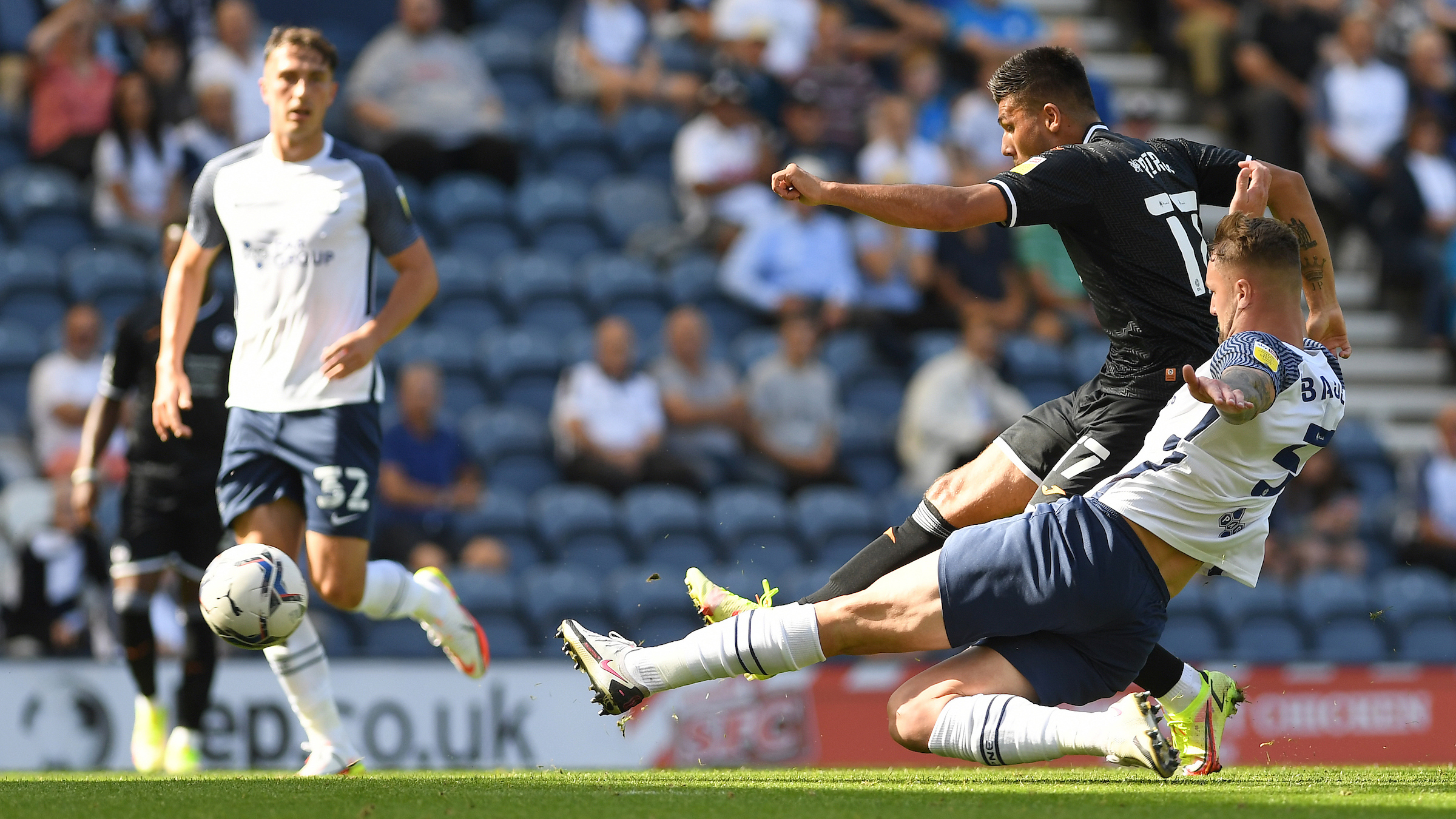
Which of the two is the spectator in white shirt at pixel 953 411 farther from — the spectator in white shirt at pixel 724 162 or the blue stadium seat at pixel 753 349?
the spectator in white shirt at pixel 724 162

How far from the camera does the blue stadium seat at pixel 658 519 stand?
953cm

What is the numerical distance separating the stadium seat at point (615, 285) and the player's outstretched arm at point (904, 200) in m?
6.55

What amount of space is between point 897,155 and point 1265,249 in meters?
7.75

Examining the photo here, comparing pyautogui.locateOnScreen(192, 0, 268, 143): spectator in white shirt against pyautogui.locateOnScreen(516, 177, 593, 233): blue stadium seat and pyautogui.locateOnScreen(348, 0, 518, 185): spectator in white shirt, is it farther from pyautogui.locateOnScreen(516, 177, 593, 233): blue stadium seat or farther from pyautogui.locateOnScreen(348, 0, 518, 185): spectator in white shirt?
pyautogui.locateOnScreen(516, 177, 593, 233): blue stadium seat

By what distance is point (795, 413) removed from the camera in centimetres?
1048

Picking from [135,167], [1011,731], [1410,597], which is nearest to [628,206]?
[135,167]

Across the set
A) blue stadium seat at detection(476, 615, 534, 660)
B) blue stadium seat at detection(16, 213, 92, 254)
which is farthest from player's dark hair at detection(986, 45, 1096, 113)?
blue stadium seat at detection(16, 213, 92, 254)

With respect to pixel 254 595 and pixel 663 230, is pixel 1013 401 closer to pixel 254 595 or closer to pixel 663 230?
pixel 663 230

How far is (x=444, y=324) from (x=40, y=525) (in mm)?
3113

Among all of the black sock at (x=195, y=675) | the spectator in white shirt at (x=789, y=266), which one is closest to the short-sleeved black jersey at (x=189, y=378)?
the black sock at (x=195, y=675)

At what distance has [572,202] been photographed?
11.5 m

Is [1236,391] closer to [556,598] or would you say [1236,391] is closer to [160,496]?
[160,496]

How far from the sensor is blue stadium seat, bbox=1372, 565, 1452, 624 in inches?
405

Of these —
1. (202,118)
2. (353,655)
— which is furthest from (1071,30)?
(353,655)
